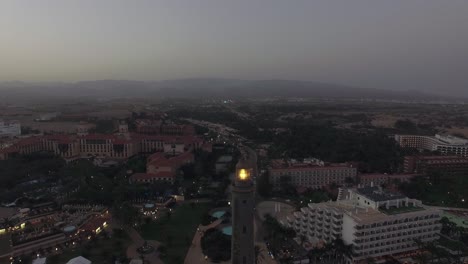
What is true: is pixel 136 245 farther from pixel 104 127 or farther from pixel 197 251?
pixel 104 127

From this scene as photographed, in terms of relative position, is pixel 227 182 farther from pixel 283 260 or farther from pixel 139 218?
pixel 283 260

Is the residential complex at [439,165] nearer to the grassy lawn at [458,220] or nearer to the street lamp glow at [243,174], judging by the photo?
the grassy lawn at [458,220]

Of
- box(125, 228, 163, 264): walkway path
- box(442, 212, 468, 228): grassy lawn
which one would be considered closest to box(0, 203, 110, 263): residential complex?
box(125, 228, 163, 264): walkway path

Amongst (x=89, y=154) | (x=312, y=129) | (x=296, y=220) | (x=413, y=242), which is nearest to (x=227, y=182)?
(x=296, y=220)

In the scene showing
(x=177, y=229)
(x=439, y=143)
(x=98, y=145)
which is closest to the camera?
(x=177, y=229)

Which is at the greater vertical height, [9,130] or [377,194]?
[377,194]

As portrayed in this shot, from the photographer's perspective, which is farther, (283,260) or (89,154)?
(89,154)

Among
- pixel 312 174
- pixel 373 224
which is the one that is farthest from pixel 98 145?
pixel 373 224
